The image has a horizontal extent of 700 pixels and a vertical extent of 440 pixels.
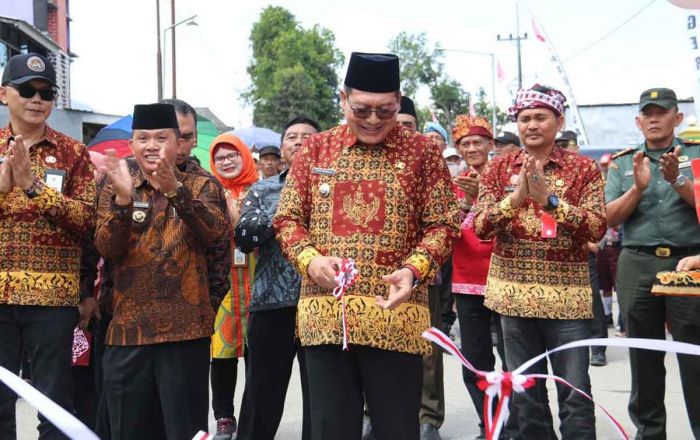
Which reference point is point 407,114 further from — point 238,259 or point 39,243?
point 39,243

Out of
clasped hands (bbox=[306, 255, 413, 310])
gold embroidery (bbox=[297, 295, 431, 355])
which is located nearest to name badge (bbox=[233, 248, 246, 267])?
gold embroidery (bbox=[297, 295, 431, 355])

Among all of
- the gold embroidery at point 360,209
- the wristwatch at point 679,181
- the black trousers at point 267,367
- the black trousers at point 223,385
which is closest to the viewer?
the gold embroidery at point 360,209

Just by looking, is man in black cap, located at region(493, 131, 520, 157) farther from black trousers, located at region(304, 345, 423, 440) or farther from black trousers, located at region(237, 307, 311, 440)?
black trousers, located at region(304, 345, 423, 440)

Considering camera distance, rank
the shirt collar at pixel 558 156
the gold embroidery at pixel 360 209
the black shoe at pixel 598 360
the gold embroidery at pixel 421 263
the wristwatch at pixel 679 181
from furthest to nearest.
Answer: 1. the black shoe at pixel 598 360
2. the wristwatch at pixel 679 181
3. the shirt collar at pixel 558 156
4. the gold embroidery at pixel 360 209
5. the gold embroidery at pixel 421 263

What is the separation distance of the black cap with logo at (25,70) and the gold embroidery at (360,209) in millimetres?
1787

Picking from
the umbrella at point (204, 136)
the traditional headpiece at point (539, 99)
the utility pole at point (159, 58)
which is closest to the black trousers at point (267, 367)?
the traditional headpiece at point (539, 99)

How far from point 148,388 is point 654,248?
9.96 feet

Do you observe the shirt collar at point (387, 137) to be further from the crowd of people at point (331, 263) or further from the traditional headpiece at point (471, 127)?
the traditional headpiece at point (471, 127)

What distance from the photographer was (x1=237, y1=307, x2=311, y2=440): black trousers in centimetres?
512

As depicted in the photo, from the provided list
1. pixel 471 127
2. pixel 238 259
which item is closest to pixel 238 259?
pixel 238 259

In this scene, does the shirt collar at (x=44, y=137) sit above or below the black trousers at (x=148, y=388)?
above

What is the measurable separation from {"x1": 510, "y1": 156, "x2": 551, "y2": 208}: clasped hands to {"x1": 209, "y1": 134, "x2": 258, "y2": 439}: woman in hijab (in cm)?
212

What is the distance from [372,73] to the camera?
343cm

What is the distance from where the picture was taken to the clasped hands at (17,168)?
3873mm
